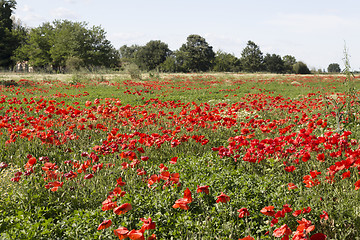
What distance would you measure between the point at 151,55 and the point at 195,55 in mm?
15014

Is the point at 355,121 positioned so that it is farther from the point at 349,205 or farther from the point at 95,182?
the point at 95,182

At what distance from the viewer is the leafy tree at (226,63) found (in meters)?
80.3

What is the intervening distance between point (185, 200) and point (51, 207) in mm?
2040

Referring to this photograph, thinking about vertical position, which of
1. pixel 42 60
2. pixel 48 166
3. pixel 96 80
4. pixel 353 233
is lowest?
pixel 353 233

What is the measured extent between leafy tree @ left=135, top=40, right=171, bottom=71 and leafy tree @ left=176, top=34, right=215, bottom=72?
18.1ft

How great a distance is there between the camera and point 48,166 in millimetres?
3654

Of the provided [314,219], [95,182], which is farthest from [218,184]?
[95,182]

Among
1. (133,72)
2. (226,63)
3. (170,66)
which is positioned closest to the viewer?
(133,72)

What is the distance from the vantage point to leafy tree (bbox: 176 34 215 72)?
76125 mm

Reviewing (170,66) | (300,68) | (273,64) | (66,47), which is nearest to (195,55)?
(170,66)

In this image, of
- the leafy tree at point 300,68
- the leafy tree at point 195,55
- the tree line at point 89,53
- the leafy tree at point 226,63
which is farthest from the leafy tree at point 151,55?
the leafy tree at point 300,68

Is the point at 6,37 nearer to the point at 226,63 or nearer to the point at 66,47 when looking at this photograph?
the point at 66,47

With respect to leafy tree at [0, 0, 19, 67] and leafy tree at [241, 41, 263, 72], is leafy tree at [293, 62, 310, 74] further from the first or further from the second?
leafy tree at [0, 0, 19, 67]

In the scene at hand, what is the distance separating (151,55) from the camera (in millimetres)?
83688
